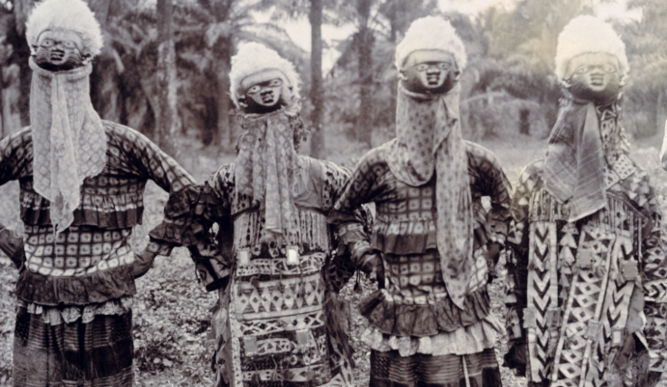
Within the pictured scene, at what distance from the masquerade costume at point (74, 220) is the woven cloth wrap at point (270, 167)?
0.42 metres

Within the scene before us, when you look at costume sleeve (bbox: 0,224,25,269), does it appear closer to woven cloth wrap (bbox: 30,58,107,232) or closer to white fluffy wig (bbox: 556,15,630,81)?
woven cloth wrap (bbox: 30,58,107,232)

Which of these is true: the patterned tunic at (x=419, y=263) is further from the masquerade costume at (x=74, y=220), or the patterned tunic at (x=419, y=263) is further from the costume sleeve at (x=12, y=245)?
the costume sleeve at (x=12, y=245)

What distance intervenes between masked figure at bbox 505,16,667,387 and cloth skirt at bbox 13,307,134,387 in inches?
87.4

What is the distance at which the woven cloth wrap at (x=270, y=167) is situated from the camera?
11.5 ft

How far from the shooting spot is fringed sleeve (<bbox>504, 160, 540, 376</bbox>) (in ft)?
11.5

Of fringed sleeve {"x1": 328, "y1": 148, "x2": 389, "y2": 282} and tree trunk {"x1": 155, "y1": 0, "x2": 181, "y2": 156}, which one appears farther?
tree trunk {"x1": 155, "y1": 0, "x2": 181, "y2": 156}

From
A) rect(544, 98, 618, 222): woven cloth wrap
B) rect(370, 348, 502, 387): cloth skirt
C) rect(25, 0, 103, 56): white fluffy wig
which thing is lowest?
rect(370, 348, 502, 387): cloth skirt

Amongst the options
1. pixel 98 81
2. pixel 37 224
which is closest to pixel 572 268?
pixel 37 224

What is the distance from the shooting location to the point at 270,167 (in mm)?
3506

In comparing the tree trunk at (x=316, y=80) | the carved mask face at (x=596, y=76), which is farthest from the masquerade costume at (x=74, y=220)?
the tree trunk at (x=316, y=80)

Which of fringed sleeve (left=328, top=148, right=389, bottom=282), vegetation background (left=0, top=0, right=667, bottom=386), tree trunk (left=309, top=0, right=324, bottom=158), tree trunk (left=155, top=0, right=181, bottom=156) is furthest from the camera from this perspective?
tree trunk (left=155, top=0, right=181, bottom=156)

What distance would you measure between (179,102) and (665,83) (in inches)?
207

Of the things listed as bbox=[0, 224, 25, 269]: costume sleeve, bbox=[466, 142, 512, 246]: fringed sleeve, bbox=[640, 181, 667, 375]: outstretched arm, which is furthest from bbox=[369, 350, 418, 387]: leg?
bbox=[0, 224, 25, 269]: costume sleeve

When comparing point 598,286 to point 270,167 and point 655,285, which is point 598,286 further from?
point 270,167
